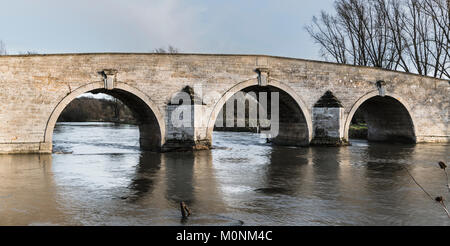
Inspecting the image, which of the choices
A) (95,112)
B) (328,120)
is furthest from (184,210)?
(95,112)

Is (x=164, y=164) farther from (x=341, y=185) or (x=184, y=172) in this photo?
(x=341, y=185)

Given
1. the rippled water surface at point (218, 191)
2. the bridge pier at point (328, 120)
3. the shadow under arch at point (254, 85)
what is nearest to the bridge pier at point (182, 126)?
the shadow under arch at point (254, 85)

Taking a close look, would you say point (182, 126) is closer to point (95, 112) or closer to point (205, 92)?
point (205, 92)

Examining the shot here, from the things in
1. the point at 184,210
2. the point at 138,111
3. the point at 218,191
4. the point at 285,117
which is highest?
the point at 138,111

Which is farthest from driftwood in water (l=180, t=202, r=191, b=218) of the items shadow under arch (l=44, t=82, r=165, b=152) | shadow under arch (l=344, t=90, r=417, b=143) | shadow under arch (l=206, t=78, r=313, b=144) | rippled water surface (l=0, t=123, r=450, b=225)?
shadow under arch (l=344, t=90, r=417, b=143)

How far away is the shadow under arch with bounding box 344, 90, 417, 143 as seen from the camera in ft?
63.7

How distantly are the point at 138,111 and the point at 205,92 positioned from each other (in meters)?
2.94

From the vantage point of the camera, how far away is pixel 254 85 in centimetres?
1661

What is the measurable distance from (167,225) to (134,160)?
8.06 m

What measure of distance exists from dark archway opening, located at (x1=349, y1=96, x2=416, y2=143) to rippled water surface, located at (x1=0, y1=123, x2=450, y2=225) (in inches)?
301

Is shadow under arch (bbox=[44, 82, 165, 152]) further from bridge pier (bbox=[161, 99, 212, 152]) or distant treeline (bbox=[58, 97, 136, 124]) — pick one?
distant treeline (bbox=[58, 97, 136, 124])

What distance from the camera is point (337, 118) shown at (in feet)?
58.2
